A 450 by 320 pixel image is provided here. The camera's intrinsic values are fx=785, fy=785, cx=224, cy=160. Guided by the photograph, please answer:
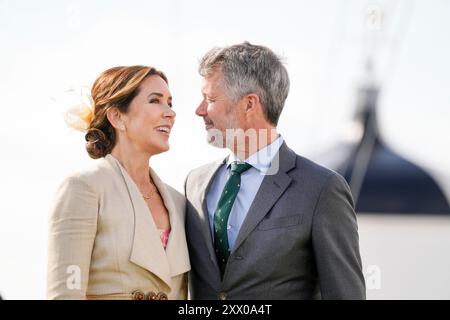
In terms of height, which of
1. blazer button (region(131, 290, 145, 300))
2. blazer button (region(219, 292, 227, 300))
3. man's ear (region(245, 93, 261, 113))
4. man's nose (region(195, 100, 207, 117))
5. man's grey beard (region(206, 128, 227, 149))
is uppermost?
man's ear (region(245, 93, 261, 113))

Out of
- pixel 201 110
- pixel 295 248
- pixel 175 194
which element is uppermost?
pixel 201 110

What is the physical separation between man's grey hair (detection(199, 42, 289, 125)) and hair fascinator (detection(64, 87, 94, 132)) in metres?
0.58

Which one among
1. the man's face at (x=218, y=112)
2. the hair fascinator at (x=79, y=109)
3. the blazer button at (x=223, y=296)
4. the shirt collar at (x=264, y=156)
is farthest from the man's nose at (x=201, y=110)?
the blazer button at (x=223, y=296)

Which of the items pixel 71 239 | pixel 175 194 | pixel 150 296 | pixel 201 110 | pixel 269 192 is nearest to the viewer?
pixel 71 239

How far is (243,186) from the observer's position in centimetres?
306

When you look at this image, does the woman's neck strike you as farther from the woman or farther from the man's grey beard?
the man's grey beard

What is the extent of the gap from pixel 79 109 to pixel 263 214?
0.84 metres

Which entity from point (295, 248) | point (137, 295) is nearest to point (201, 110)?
point (295, 248)

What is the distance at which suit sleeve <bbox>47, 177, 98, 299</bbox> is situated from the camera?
8.84 ft

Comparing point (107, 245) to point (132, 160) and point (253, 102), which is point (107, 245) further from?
point (253, 102)

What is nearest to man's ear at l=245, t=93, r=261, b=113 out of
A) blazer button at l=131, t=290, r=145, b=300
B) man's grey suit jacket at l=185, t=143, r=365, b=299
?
man's grey suit jacket at l=185, t=143, r=365, b=299

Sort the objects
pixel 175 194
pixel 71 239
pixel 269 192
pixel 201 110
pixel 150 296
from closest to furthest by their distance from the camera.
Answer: pixel 71 239, pixel 150 296, pixel 269 192, pixel 175 194, pixel 201 110
